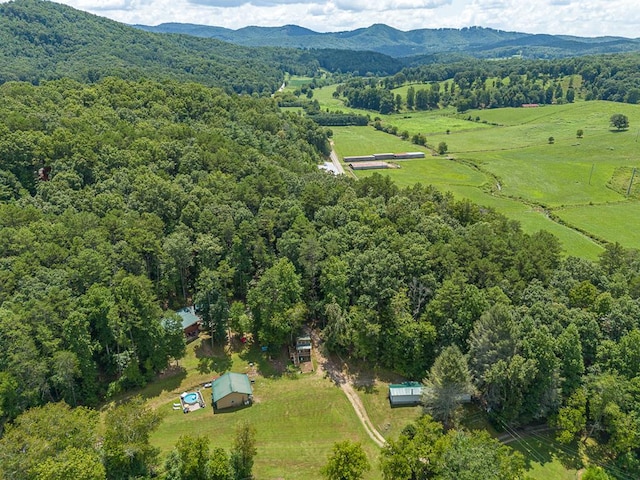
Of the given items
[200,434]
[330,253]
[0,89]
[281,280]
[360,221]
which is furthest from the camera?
[0,89]

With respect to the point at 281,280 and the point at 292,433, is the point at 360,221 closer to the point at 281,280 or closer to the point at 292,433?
the point at 281,280

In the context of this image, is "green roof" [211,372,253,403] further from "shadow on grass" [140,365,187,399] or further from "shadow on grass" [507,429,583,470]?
"shadow on grass" [507,429,583,470]

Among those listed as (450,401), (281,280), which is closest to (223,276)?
(281,280)

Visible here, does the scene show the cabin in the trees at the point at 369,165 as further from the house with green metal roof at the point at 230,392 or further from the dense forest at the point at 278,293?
the house with green metal roof at the point at 230,392

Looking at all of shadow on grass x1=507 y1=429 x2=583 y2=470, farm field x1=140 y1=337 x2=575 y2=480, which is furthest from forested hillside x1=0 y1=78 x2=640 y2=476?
farm field x1=140 y1=337 x2=575 y2=480

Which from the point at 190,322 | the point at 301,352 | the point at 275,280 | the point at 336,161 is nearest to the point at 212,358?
the point at 190,322

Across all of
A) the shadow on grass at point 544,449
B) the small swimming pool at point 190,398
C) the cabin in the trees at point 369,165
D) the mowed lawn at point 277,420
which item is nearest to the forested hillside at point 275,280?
the shadow on grass at point 544,449

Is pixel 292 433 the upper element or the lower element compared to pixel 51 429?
lower
